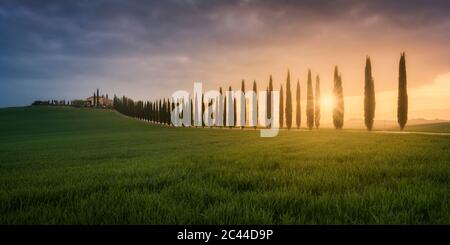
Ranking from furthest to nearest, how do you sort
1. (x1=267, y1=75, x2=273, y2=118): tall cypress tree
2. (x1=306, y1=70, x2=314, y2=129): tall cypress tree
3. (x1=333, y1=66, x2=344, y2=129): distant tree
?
(x1=267, y1=75, x2=273, y2=118): tall cypress tree, (x1=306, y1=70, x2=314, y2=129): tall cypress tree, (x1=333, y1=66, x2=344, y2=129): distant tree

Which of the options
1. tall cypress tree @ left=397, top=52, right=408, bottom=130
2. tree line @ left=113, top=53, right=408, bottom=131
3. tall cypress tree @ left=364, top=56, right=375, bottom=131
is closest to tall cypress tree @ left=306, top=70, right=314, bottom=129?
tree line @ left=113, top=53, right=408, bottom=131

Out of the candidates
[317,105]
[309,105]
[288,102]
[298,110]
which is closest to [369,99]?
[317,105]

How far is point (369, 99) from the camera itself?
39781 mm

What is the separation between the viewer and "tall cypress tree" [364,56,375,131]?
1563 inches

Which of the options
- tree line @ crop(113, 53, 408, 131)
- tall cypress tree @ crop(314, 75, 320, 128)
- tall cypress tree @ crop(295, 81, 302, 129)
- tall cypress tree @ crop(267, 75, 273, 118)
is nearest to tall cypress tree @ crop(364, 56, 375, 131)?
tree line @ crop(113, 53, 408, 131)

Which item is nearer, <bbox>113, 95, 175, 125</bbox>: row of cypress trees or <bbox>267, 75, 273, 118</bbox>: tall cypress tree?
<bbox>267, 75, 273, 118</bbox>: tall cypress tree

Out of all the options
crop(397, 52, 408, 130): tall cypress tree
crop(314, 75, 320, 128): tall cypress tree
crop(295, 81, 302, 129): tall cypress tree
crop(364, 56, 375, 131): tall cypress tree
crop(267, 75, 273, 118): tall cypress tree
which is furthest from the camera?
crop(267, 75, 273, 118): tall cypress tree

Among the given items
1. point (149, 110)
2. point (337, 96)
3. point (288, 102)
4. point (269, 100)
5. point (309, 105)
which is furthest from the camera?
point (149, 110)

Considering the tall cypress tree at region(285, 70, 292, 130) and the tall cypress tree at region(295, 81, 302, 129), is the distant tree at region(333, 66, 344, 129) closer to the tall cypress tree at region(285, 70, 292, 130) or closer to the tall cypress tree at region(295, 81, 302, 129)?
the tall cypress tree at region(295, 81, 302, 129)

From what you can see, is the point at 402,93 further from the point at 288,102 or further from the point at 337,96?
the point at 288,102

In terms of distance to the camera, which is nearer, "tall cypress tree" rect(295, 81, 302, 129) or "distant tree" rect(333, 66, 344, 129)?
"distant tree" rect(333, 66, 344, 129)

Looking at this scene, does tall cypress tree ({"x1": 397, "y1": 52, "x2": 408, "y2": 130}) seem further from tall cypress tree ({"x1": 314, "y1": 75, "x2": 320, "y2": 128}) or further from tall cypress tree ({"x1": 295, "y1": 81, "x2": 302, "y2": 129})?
tall cypress tree ({"x1": 295, "y1": 81, "x2": 302, "y2": 129})

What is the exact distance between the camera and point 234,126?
58344 millimetres
